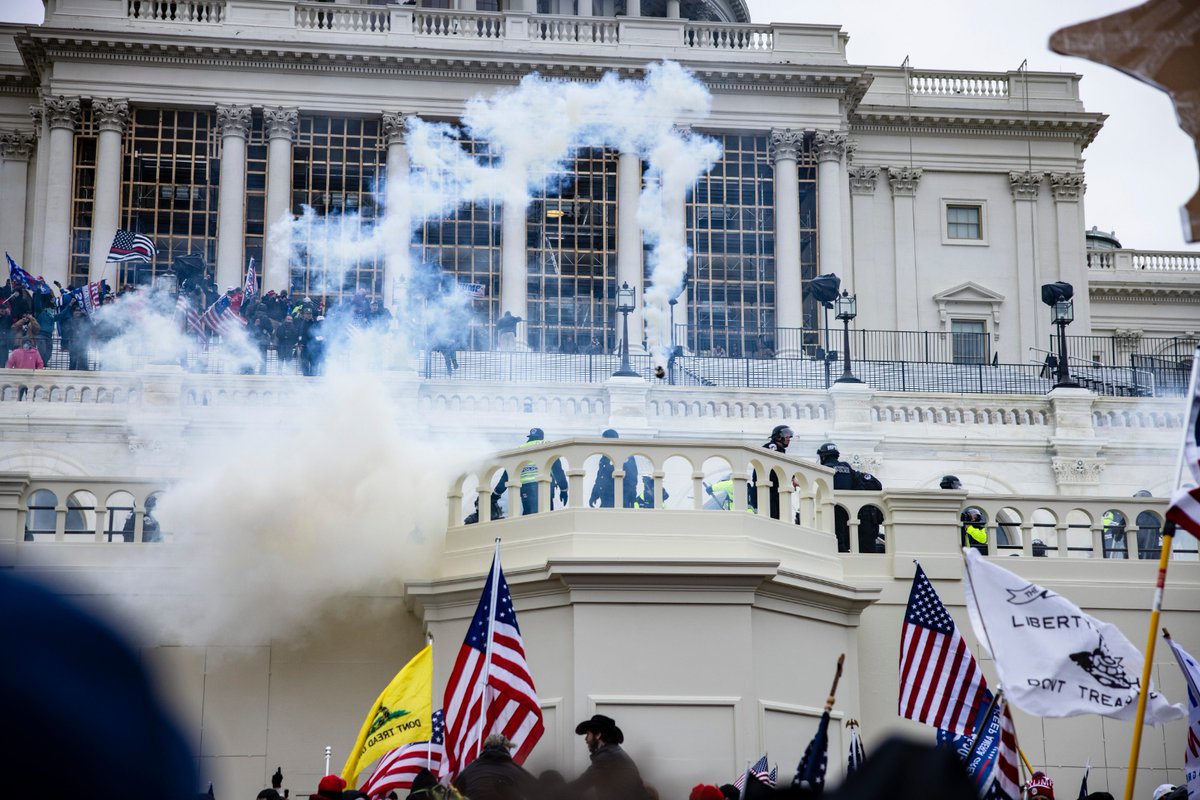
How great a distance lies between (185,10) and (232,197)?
5.34 metres

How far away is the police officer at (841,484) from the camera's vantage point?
51.1 ft

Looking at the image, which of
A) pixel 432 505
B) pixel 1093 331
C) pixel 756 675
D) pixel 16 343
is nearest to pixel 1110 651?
A: pixel 756 675

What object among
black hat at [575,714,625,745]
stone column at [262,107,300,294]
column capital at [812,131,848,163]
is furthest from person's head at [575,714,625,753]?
column capital at [812,131,848,163]

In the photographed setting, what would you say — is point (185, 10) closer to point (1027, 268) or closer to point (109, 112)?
point (109, 112)

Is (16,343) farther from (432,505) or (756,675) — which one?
(756,675)

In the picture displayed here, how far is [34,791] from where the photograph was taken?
6.28 feet

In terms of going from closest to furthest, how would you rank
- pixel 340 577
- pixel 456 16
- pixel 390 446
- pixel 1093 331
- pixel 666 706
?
pixel 666 706 < pixel 340 577 < pixel 390 446 < pixel 456 16 < pixel 1093 331

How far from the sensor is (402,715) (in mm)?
11914

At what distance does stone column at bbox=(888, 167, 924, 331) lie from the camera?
4884 centimetres

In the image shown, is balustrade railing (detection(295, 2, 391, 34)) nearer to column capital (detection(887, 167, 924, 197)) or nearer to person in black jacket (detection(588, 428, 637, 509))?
column capital (detection(887, 167, 924, 197))

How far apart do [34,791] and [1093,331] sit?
55.9 metres

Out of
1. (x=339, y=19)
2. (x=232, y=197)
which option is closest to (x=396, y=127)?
(x=339, y=19)

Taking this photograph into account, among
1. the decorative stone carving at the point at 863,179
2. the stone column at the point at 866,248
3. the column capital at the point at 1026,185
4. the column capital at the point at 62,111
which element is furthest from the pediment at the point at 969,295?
the column capital at the point at 62,111

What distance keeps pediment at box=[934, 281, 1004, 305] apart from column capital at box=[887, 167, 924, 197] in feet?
10.2
